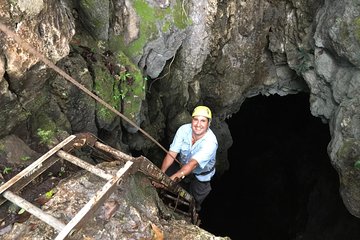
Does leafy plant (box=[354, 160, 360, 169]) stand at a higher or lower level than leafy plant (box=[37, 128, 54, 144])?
higher

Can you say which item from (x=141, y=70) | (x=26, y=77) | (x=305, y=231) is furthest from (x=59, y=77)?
(x=305, y=231)

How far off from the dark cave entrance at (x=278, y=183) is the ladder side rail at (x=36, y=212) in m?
8.01

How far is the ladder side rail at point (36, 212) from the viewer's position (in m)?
3.06

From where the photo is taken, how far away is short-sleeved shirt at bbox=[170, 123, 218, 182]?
19.9ft

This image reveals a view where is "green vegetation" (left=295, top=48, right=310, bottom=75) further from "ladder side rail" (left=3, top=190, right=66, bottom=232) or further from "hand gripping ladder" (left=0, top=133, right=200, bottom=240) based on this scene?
"ladder side rail" (left=3, top=190, right=66, bottom=232)

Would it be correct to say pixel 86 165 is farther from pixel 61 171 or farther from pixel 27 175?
pixel 61 171

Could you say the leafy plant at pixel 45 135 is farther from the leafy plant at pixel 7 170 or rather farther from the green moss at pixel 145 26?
the green moss at pixel 145 26

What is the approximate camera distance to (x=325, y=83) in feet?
30.5

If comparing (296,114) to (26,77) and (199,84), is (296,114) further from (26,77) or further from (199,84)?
(26,77)

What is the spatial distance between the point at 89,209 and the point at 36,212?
0.50m

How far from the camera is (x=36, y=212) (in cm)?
316

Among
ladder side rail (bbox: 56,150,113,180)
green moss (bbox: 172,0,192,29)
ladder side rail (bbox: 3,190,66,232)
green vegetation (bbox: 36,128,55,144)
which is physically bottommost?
ladder side rail (bbox: 3,190,66,232)

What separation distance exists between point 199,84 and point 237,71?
1372 millimetres

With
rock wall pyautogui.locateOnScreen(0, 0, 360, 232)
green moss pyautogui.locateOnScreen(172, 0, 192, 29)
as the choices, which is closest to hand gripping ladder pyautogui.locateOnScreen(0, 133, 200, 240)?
rock wall pyautogui.locateOnScreen(0, 0, 360, 232)
